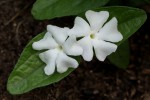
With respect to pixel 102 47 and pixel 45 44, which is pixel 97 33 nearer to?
pixel 102 47

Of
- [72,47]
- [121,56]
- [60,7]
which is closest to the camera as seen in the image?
[72,47]

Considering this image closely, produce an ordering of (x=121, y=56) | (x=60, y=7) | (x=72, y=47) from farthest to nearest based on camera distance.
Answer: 1. (x=121, y=56)
2. (x=60, y=7)
3. (x=72, y=47)

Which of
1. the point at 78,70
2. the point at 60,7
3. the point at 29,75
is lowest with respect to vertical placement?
the point at 78,70

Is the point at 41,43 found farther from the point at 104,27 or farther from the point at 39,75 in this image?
the point at 104,27

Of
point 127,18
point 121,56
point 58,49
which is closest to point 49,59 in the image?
point 58,49

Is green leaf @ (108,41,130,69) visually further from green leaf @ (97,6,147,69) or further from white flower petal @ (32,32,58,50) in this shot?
white flower petal @ (32,32,58,50)

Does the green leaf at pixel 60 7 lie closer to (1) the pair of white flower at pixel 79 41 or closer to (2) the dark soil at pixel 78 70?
(1) the pair of white flower at pixel 79 41
